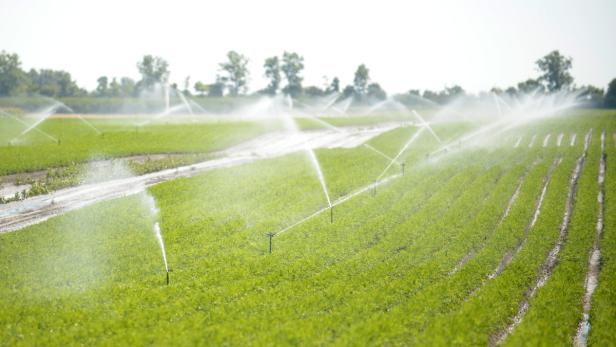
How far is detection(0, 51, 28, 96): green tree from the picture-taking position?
148375 millimetres

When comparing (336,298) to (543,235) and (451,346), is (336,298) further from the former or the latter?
(543,235)

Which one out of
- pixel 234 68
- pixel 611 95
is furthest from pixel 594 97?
pixel 234 68

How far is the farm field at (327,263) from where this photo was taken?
678 inches

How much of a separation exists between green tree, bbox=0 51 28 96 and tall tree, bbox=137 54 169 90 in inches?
1643

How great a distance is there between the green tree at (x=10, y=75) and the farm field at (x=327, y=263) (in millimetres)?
123767

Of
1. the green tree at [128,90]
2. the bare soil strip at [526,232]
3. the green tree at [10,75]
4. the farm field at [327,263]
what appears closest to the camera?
the farm field at [327,263]

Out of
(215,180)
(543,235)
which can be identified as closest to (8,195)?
(215,180)

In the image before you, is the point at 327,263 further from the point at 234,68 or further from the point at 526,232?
the point at 234,68

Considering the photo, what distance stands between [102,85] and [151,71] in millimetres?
25236

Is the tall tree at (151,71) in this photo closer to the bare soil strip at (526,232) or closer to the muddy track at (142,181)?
the muddy track at (142,181)

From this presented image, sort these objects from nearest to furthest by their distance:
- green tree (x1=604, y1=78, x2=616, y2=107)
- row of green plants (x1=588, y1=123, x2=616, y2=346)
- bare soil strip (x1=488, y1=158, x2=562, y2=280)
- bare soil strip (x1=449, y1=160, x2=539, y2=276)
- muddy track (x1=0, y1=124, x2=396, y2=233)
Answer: row of green plants (x1=588, y1=123, x2=616, y2=346), bare soil strip (x1=488, y1=158, x2=562, y2=280), bare soil strip (x1=449, y1=160, x2=539, y2=276), muddy track (x1=0, y1=124, x2=396, y2=233), green tree (x1=604, y1=78, x2=616, y2=107)

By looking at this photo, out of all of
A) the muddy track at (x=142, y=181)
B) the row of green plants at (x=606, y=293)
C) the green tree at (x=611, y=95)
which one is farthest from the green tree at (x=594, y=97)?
the row of green plants at (x=606, y=293)

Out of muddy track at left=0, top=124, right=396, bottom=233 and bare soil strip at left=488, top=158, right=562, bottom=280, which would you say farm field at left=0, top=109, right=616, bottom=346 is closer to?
bare soil strip at left=488, top=158, right=562, bottom=280

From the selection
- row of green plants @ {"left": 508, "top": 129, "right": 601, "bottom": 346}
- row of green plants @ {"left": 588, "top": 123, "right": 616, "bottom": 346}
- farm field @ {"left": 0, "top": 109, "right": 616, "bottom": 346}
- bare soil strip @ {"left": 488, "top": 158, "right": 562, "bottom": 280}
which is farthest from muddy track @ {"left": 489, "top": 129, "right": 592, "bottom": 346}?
row of green plants @ {"left": 588, "top": 123, "right": 616, "bottom": 346}
